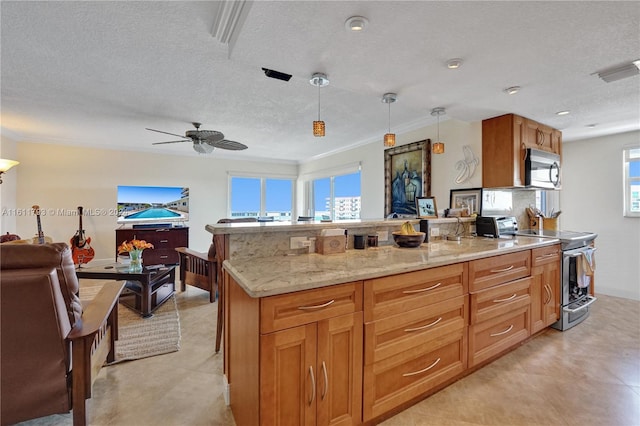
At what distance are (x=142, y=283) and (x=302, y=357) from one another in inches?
103

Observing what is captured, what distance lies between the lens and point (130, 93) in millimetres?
3131

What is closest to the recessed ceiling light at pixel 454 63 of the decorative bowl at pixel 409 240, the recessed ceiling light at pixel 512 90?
the recessed ceiling light at pixel 512 90

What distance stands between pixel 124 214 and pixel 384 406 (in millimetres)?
6373

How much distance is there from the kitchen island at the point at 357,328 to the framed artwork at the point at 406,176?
2156 millimetres

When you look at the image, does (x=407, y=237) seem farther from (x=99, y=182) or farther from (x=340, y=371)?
(x=99, y=182)

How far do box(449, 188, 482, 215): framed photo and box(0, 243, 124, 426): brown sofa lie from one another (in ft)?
12.0

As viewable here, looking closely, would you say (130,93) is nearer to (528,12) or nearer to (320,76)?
(320,76)

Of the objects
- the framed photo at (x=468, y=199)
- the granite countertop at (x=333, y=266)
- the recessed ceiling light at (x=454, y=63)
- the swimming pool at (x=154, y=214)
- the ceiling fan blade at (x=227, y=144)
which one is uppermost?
the recessed ceiling light at (x=454, y=63)

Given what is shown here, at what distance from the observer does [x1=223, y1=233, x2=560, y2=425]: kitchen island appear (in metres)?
1.19

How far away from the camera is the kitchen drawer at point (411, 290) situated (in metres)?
1.44

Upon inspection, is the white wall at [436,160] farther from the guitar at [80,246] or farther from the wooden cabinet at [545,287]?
the guitar at [80,246]

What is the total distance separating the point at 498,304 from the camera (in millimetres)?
2107

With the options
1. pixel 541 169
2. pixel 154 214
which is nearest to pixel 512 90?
pixel 541 169

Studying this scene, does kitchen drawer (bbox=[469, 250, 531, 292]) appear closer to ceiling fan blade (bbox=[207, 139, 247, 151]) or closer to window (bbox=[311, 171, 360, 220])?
ceiling fan blade (bbox=[207, 139, 247, 151])
